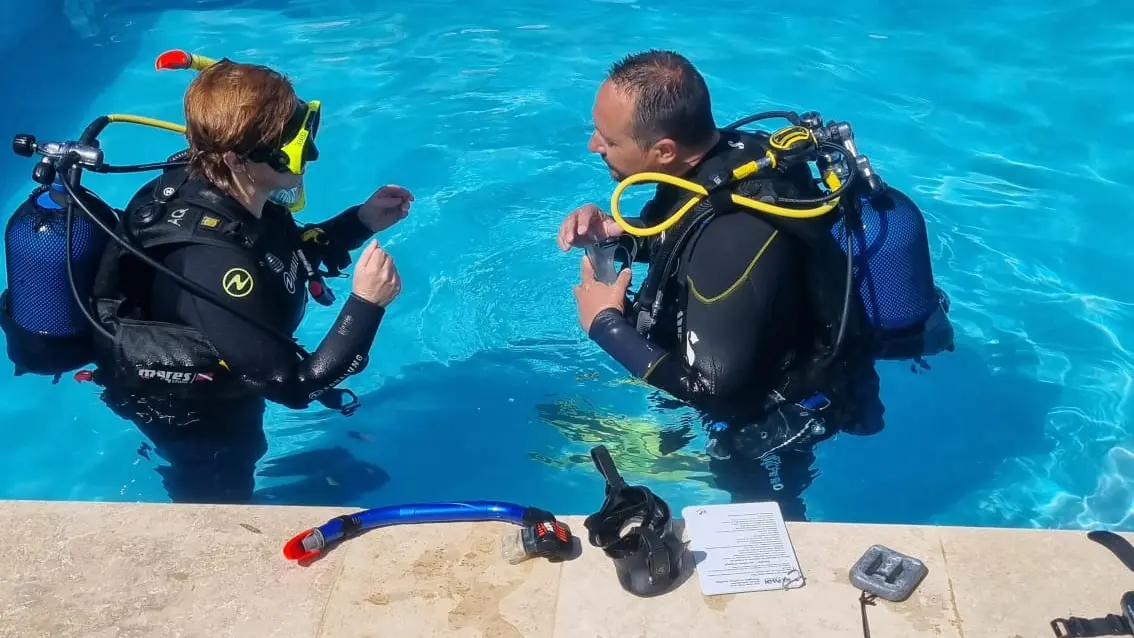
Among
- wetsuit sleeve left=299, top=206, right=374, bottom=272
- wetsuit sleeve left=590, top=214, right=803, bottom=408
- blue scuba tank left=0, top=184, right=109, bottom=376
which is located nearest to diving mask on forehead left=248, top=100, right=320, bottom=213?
blue scuba tank left=0, top=184, right=109, bottom=376

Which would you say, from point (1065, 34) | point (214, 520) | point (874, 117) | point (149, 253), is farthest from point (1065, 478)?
point (1065, 34)

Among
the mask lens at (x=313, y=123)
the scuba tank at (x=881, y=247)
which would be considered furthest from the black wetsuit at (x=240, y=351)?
the scuba tank at (x=881, y=247)

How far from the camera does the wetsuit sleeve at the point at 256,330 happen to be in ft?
10.4

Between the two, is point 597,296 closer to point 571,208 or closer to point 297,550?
point 297,550

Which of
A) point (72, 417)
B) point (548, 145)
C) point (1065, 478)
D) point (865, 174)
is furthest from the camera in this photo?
point (548, 145)

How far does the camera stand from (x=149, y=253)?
3264 millimetres

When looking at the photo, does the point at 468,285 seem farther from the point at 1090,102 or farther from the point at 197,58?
the point at 1090,102

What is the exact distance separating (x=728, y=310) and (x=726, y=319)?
3cm

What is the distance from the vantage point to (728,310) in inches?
124

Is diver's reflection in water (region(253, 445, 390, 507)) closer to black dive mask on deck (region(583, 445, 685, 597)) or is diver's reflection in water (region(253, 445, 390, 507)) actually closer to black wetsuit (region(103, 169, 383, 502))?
black wetsuit (region(103, 169, 383, 502))

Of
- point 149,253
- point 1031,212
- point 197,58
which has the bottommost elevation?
point 1031,212

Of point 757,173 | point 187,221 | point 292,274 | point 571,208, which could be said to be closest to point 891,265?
point 757,173

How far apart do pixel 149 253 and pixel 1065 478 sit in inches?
169

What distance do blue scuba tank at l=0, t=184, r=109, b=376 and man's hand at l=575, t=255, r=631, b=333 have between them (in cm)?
175
